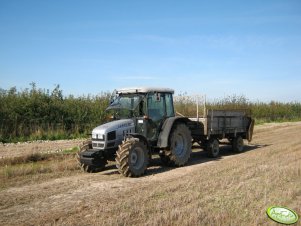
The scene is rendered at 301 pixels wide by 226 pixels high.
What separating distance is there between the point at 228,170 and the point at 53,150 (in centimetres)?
750

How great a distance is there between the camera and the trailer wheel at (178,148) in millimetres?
11211

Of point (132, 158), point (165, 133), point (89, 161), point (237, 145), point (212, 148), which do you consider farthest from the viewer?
point (237, 145)

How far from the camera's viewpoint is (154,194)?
7680 mm

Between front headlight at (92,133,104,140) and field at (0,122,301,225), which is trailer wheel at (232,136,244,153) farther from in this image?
front headlight at (92,133,104,140)

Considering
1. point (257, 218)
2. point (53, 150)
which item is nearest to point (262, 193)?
point (257, 218)

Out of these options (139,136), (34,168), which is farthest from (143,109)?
(34,168)

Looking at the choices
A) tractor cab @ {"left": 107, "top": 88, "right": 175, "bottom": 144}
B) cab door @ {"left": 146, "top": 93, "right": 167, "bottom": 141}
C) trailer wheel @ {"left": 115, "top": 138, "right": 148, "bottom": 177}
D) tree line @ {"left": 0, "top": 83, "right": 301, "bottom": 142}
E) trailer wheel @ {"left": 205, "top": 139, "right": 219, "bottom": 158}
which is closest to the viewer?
trailer wheel @ {"left": 115, "top": 138, "right": 148, "bottom": 177}

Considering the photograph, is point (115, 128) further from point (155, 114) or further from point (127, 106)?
point (155, 114)

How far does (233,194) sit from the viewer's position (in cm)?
754

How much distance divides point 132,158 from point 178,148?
247 cm

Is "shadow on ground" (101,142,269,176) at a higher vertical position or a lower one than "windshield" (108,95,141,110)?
lower
